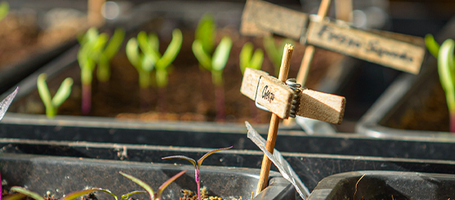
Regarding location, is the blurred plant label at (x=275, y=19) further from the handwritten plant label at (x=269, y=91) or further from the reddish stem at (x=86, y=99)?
the reddish stem at (x=86, y=99)

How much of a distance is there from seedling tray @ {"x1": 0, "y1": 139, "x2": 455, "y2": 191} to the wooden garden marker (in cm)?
13

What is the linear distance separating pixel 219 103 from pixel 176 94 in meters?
0.18

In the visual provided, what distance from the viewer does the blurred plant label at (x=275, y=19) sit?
85 centimetres

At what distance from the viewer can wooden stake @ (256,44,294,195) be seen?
0.45 metres

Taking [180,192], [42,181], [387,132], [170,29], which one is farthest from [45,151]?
[170,29]

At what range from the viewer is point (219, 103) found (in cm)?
130

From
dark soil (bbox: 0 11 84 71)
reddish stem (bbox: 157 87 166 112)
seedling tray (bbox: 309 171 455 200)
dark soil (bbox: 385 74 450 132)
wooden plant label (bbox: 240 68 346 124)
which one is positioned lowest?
dark soil (bbox: 385 74 450 132)

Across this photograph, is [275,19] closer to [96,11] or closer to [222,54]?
[222,54]

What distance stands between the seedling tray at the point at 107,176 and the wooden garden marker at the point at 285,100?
46 millimetres

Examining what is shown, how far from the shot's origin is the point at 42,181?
0.59 m

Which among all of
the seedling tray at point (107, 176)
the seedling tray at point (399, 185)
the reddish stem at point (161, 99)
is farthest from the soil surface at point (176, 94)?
the seedling tray at point (399, 185)

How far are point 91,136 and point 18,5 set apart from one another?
1599 millimetres

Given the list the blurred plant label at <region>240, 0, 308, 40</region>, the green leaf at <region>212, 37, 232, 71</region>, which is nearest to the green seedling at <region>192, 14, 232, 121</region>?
the green leaf at <region>212, 37, 232, 71</region>

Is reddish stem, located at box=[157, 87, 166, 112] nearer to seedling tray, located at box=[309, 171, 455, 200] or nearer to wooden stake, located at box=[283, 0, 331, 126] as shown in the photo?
wooden stake, located at box=[283, 0, 331, 126]
